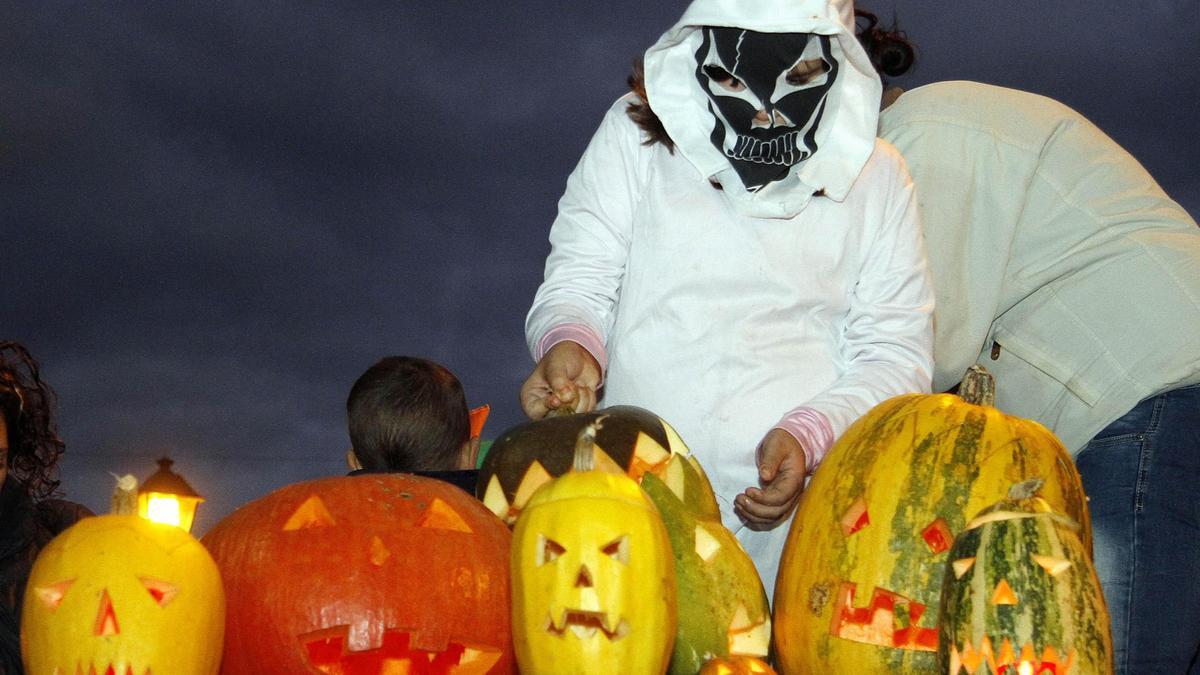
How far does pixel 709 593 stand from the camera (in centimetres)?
186

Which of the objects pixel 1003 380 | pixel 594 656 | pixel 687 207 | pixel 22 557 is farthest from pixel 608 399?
pixel 22 557

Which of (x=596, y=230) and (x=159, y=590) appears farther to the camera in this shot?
(x=596, y=230)

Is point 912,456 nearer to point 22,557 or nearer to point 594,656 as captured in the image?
point 594,656

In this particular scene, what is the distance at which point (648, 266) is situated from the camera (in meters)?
2.74

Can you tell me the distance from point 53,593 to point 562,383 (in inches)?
40.4

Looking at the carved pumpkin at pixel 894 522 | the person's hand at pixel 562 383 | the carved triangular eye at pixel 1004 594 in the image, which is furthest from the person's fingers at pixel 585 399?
the carved triangular eye at pixel 1004 594

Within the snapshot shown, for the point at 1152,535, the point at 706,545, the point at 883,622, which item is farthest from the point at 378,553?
the point at 1152,535

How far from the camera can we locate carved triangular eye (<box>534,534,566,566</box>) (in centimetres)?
155

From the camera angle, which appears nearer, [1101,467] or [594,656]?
[594,656]

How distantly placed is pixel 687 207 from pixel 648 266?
16 cm

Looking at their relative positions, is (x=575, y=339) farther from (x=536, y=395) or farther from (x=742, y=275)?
(x=742, y=275)

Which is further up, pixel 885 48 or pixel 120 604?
pixel 885 48

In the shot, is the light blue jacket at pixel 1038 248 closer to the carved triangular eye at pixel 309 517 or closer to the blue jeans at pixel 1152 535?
the blue jeans at pixel 1152 535

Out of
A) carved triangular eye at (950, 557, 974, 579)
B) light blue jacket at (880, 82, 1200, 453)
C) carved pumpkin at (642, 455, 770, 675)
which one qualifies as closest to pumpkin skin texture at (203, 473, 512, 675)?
carved pumpkin at (642, 455, 770, 675)
